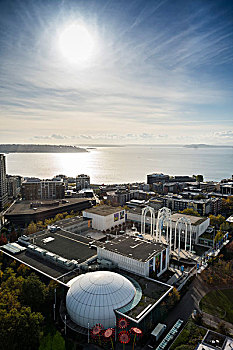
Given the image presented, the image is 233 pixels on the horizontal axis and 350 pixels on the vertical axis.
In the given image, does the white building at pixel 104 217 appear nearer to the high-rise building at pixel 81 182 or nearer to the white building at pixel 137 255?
the white building at pixel 137 255

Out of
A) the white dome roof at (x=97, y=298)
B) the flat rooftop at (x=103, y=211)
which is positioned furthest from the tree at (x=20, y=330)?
the flat rooftop at (x=103, y=211)

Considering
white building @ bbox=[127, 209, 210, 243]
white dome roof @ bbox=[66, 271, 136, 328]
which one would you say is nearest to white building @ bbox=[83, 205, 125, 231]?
white building @ bbox=[127, 209, 210, 243]

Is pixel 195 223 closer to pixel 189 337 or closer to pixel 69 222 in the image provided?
pixel 69 222

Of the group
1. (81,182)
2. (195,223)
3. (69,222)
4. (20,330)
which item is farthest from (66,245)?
(81,182)

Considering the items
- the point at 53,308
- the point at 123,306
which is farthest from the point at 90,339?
the point at 53,308

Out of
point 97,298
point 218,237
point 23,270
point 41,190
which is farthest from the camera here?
point 41,190

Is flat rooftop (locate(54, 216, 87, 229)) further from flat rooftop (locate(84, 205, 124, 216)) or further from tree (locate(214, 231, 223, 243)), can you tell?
tree (locate(214, 231, 223, 243))
